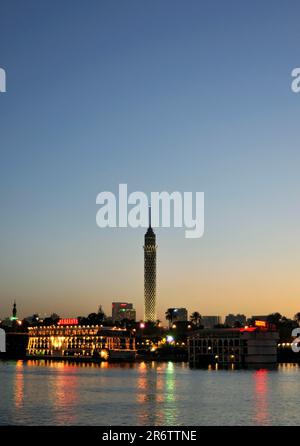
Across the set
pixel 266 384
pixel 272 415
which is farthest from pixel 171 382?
pixel 272 415

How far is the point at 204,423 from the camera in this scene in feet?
238

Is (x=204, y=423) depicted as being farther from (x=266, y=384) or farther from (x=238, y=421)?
(x=266, y=384)

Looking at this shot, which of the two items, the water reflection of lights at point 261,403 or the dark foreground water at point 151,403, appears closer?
the dark foreground water at point 151,403

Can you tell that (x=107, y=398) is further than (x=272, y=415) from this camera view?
Yes

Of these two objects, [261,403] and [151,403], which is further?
[261,403]

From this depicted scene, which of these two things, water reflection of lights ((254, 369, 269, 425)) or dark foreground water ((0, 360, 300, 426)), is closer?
dark foreground water ((0, 360, 300, 426))

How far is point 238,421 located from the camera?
74250mm
